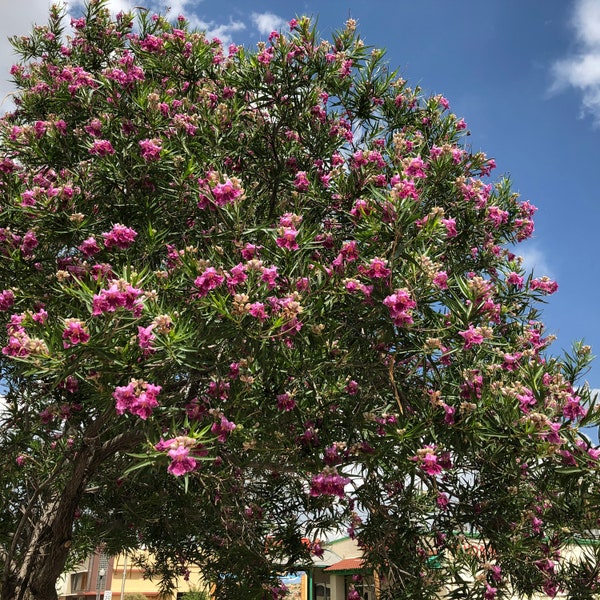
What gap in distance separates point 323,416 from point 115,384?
1.68 m

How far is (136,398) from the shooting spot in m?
3.90

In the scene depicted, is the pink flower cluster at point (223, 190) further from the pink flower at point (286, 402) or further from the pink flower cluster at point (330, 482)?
the pink flower cluster at point (330, 482)

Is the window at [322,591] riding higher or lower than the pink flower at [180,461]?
lower

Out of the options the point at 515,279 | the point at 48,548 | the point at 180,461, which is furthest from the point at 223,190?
the point at 48,548

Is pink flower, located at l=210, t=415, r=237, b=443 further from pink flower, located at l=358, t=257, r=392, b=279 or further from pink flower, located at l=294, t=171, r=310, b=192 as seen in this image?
pink flower, located at l=294, t=171, r=310, b=192

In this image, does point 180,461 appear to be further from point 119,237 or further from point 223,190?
point 119,237

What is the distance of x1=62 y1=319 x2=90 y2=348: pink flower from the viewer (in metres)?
3.84

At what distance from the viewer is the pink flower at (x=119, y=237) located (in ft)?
16.5

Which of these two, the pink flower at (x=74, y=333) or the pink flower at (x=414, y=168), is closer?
the pink flower at (x=74, y=333)

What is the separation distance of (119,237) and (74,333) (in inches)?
55.5

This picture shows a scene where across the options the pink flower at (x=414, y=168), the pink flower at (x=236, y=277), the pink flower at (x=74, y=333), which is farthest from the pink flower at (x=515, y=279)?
the pink flower at (x=74, y=333)

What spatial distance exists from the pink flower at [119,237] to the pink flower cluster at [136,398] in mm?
1569

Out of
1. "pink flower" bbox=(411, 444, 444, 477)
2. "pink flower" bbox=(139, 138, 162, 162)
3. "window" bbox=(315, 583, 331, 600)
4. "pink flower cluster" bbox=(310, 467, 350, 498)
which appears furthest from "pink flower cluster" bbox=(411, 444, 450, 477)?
"window" bbox=(315, 583, 331, 600)

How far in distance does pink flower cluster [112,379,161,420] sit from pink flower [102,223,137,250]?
1.57 m
